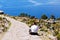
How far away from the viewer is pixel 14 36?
1028 inches

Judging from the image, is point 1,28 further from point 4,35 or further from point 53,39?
point 53,39

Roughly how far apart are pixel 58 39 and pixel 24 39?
6.27m

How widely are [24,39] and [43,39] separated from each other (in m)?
1.97

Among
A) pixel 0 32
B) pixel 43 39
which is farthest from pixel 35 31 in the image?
pixel 0 32

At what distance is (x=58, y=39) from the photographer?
96.7 ft

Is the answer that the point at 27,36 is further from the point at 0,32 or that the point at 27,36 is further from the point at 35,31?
the point at 0,32

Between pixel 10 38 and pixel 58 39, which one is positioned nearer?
pixel 10 38

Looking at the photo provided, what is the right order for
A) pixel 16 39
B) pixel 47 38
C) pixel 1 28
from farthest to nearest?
pixel 1 28
pixel 47 38
pixel 16 39

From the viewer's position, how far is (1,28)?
93.9ft

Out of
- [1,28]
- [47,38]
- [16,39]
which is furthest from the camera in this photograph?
[1,28]

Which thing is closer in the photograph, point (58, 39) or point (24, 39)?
point (24, 39)

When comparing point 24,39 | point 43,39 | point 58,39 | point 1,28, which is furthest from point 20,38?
point 58,39

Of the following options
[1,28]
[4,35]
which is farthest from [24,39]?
[1,28]

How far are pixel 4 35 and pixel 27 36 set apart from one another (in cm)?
241
